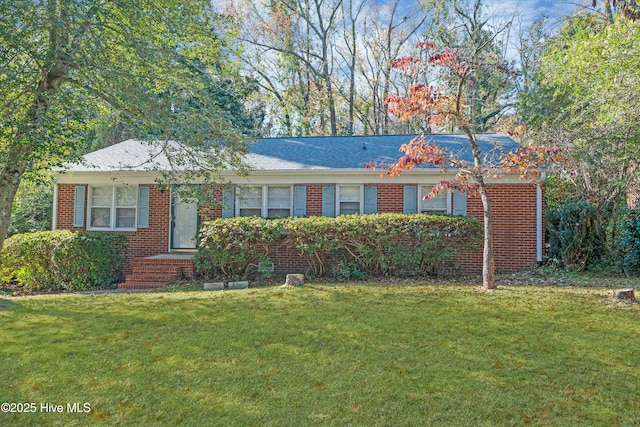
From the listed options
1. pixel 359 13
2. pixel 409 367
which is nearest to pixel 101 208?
pixel 409 367

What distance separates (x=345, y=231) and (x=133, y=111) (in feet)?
16.3

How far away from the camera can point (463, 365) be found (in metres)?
4.06

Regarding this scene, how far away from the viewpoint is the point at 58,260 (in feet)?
31.9

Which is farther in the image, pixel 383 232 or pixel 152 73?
pixel 383 232

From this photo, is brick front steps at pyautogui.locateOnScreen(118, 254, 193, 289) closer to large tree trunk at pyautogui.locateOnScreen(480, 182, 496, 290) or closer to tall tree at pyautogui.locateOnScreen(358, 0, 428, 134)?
large tree trunk at pyautogui.locateOnScreen(480, 182, 496, 290)

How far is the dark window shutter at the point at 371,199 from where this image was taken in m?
10.7

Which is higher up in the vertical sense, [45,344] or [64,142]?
[64,142]

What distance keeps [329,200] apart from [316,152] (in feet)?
6.89

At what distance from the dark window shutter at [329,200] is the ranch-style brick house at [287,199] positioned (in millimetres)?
27

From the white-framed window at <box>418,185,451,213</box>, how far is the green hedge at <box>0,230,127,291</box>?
8.25 metres

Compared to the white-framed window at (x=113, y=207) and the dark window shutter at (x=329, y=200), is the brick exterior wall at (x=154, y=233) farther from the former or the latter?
the dark window shutter at (x=329, y=200)

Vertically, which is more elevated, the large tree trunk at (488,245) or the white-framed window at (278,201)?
the white-framed window at (278,201)

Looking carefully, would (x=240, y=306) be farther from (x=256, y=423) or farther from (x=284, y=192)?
(x=284, y=192)

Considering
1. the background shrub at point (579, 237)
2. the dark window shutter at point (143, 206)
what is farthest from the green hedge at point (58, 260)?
the background shrub at point (579, 237)
